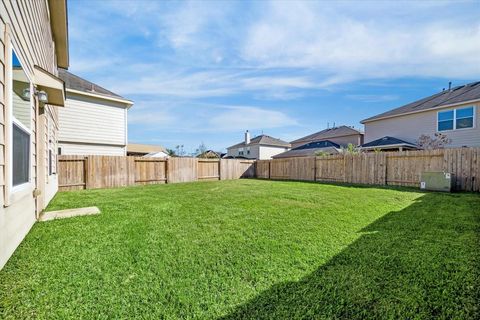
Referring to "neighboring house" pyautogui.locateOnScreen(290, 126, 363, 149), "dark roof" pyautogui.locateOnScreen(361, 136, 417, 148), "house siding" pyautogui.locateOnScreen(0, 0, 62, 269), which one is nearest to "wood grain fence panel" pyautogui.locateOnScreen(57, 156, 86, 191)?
"house siding" pyautogui.locateOnScreen(0, 0, 62, 269)

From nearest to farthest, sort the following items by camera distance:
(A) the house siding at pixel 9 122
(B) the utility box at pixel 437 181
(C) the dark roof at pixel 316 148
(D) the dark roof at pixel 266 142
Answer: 1. (A) the house siding at pixel 9 122
2. (B) the utility box at pixel 437 181
3. (C) the dark roof at pixel 316 148
4. (D) the dark roof at pixel 266 142

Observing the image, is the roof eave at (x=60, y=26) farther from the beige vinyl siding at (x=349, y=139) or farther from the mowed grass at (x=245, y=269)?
the beige vinyl siding at (x=349, y=139)

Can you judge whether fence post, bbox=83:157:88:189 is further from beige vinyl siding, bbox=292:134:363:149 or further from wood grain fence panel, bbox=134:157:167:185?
beige vinyl siding, bbox=292:134:363:149

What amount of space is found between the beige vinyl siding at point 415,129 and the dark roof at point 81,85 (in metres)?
16.9

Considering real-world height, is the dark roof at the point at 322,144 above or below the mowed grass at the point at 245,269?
above

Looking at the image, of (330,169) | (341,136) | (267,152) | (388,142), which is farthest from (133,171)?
(267,152)

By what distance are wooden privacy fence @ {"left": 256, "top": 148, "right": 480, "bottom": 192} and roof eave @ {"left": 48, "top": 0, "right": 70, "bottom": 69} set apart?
1232 centimetres

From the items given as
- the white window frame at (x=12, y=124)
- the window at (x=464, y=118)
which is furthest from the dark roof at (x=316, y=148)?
the white window frame at (x=12, y=124)

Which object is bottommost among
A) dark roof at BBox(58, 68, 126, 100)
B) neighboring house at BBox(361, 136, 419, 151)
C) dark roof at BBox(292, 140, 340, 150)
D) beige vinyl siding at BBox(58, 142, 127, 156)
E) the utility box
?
the utility box

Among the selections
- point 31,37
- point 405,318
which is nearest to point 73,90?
point 31,37

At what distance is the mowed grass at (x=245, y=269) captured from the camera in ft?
5.86

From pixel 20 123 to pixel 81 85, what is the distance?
11.1 meters

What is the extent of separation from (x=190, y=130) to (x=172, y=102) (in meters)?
17.5

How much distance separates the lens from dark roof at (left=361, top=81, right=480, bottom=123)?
12.4 meters
